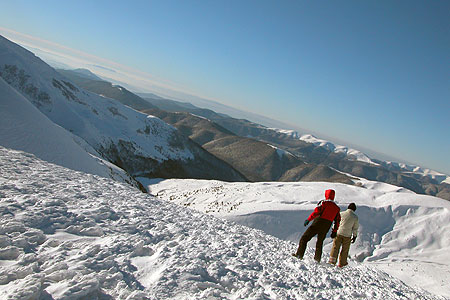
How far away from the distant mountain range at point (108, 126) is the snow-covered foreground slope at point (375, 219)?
24718mm

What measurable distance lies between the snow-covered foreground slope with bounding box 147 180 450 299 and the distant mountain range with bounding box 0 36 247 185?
24.7m

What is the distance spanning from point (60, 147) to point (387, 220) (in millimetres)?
27619

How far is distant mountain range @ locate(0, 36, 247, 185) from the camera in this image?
56781 mm

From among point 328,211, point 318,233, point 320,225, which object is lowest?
point 318,233

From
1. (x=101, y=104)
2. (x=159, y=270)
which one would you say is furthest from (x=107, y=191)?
(x=101, y=104)

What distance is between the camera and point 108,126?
71.9 m

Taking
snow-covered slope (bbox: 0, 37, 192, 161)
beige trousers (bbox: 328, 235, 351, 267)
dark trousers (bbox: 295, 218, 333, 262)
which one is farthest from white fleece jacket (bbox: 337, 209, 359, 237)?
snow-covered slope (bbox: 0, 37, 192, 161)

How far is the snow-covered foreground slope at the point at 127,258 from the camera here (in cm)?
390

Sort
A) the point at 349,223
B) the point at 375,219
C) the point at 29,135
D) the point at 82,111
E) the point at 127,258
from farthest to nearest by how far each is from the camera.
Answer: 1. the point at 82,111
2. the point at 375,219
3. the point at 29,135
4. the point at 349,223
5. the point at 127,258

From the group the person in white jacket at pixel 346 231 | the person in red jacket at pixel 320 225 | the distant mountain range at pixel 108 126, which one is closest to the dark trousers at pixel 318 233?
the person in red jacket at pixel 320 225

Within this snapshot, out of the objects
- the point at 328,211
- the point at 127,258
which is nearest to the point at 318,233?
the point at 328,211

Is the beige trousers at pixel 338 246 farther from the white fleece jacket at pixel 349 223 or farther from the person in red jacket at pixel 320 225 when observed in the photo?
the person in red jacket at pixel 320 225

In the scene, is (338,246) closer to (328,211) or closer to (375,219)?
(328,211)

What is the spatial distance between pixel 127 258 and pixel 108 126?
74784 mm
